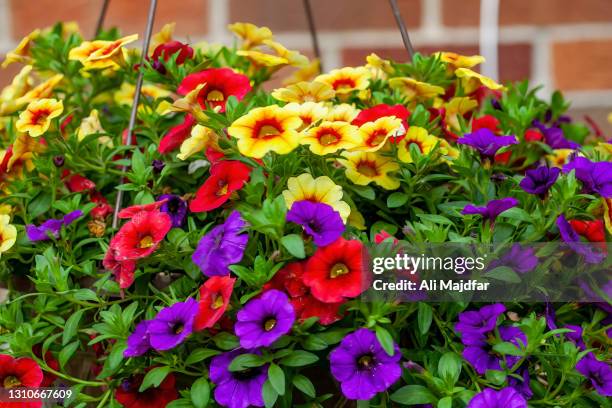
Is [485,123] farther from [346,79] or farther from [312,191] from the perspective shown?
[312,191]

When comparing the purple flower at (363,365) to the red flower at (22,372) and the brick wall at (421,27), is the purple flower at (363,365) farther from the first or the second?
the brick wall at (421,27)

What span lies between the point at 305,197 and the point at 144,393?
0.20m

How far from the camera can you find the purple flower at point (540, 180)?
61 cm

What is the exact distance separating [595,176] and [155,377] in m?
0.37

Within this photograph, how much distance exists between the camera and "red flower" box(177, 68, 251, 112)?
71 cm

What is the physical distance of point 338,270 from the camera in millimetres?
573

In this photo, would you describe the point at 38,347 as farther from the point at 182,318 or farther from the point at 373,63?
the point at 373,63

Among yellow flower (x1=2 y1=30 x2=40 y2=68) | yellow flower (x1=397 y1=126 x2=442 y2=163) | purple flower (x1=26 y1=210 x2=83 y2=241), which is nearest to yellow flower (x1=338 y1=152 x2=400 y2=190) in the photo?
yellow flower (x1=397 y1=126 x2=442 y2=163)

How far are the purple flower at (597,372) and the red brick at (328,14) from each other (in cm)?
84

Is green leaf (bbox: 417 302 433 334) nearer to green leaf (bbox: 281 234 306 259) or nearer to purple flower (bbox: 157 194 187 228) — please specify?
green leaf (bbox: 281 234 306 259)

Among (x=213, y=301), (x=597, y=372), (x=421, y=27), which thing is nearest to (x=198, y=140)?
(x=213, y=301)

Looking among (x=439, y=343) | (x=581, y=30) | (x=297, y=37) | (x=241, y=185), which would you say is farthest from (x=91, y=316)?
(x=581, y=30)

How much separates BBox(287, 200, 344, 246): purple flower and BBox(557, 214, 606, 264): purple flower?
0.55 ft

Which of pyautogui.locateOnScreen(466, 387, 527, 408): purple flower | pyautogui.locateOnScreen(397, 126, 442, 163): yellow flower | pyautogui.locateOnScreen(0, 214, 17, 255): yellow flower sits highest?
pyautogui.locateOnScreen(397, 126, 442, 163): yellow flower
